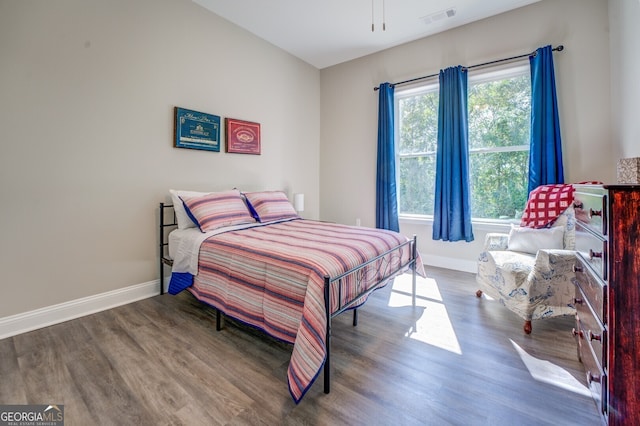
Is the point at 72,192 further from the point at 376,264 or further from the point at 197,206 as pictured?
the point at 376,264

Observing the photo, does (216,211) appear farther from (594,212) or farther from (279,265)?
(594,212)

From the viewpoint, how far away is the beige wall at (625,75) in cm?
209

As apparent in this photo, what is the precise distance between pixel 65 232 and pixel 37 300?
0.55 meters

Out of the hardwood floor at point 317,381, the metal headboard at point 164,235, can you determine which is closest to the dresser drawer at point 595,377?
the hardwood floor at point 317,381

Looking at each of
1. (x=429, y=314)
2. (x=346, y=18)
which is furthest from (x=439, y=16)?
(x=429, y=314)

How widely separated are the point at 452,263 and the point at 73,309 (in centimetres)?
407

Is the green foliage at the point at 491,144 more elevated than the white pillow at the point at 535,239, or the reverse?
the green foliage at the point at 491,144

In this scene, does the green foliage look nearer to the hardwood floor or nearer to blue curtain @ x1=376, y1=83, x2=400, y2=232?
blue curtain @ x1=376, y1=83, x2=400, y2=232

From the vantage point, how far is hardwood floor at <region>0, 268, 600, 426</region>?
1.35 metres

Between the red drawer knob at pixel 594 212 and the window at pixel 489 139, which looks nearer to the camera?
the red drawer knob at pixel 594 212

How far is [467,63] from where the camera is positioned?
342 cm

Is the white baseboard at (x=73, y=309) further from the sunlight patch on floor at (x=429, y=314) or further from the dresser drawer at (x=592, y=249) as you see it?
the dresser drawer at (x=592, y=249)

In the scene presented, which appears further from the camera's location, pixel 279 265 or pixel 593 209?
pixel 279 265

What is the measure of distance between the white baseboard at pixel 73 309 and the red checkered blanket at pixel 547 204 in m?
3.77
